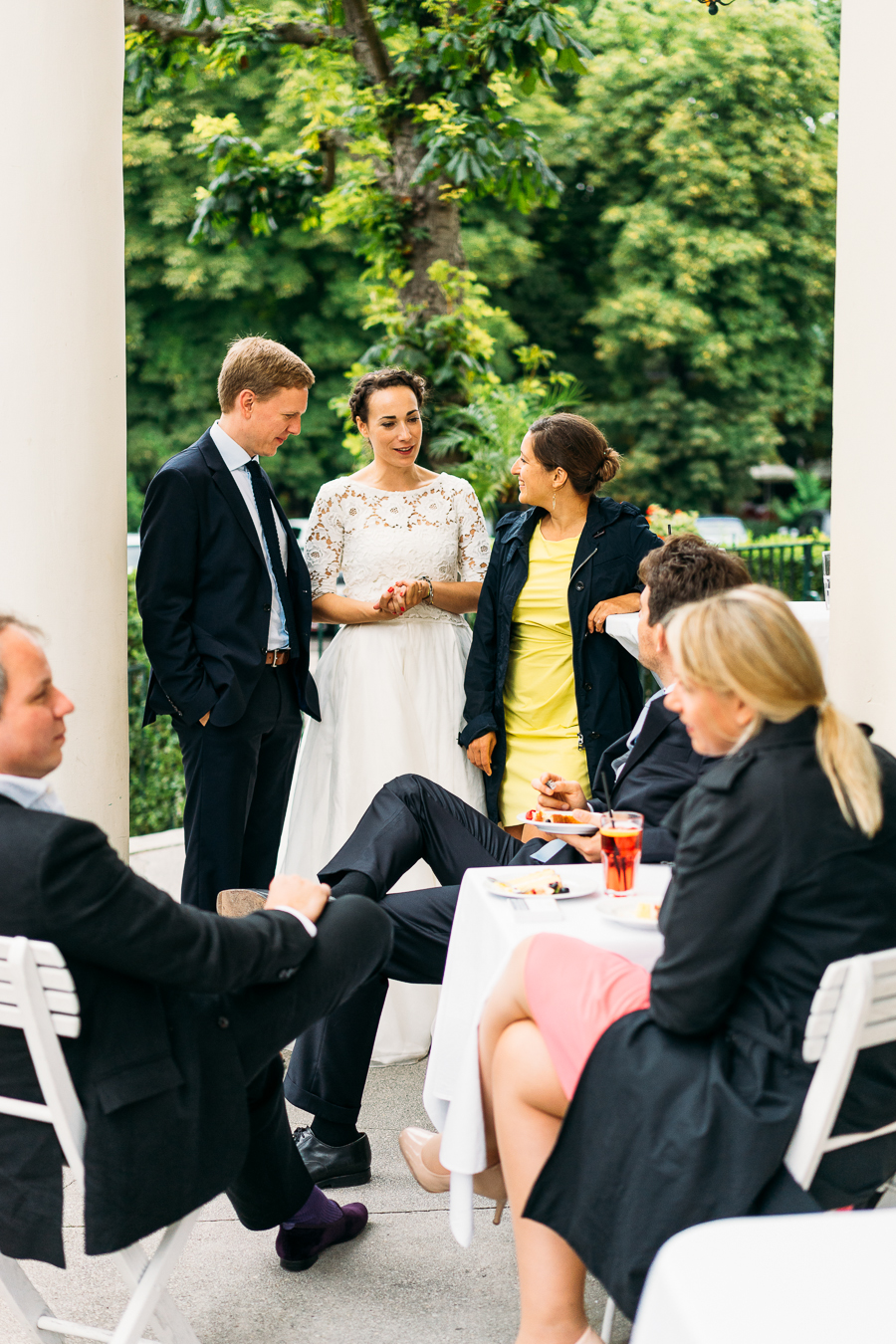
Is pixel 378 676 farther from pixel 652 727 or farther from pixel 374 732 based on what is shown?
pixel 652 727

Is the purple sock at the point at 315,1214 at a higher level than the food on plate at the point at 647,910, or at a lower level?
lower

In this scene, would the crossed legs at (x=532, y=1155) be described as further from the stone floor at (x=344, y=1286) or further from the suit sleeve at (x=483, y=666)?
the suit sleeve at (x=483, y=666)

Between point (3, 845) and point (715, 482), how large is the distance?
18.4 meters

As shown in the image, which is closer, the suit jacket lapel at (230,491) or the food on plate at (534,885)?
the food on plate at (534,885)

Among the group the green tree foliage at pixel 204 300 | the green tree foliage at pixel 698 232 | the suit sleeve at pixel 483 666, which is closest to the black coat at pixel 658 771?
the suit sleeve at pixel 483 666

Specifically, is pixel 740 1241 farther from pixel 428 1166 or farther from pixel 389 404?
pixel 389 404

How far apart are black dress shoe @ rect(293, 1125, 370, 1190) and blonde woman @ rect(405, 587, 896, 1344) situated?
1.03m

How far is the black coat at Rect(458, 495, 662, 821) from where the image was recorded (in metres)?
3.74

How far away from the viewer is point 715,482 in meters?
19.3

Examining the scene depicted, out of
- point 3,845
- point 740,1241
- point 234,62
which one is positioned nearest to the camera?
point 740,1241

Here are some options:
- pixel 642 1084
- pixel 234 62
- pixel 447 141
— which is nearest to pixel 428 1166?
pixel 642 1084

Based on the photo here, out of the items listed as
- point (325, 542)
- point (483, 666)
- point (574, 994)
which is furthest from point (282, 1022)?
point (325, 542)

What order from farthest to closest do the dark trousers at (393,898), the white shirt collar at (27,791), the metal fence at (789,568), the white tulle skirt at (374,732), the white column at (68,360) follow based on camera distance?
1. the metal fence at (789,568)
2. the white tulle skirt at (374,732)
3. the white column at (68,360)
4. the dark trousers at (393,898)
5. the white shirt collar at (27,791)

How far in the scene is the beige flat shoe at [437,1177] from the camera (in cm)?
237
